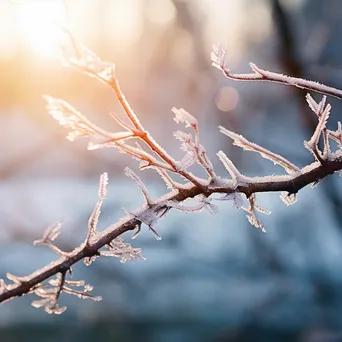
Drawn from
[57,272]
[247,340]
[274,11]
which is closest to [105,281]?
[247,340]

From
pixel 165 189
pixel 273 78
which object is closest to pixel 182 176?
pixel 273 78

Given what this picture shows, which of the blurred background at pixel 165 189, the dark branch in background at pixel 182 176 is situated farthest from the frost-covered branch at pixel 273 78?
the blurred background at pixel 165 189

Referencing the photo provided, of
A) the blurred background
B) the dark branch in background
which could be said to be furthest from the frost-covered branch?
the blurred background

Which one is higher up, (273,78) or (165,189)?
(165,189)

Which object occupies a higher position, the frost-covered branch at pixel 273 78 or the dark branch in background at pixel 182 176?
the frost-covered branch at pixel 273 78

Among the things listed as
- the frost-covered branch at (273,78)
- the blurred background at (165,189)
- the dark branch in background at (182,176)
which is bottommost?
the dark branch in background at (182,176)

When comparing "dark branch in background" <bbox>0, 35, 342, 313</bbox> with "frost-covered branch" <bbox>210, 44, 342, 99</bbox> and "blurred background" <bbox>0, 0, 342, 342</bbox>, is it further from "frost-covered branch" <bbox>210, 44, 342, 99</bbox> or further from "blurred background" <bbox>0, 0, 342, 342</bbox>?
"blurred background" <bbox>0, 0, 342, 342</bbox>

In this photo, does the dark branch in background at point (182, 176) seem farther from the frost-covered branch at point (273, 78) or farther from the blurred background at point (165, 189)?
the blurred background at point (165, 189)

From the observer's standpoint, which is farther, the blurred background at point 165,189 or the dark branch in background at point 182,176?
the blurred background at point 165,189

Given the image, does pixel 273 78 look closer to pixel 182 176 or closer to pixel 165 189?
pixel 182 176
